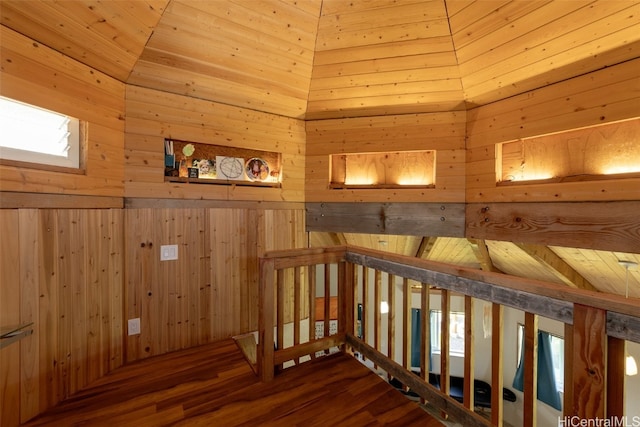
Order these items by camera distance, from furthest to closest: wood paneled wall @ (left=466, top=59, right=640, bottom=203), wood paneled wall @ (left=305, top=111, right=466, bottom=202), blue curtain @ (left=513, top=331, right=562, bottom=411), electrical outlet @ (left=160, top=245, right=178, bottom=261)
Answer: blue curtain @ (left=513, top=331, right=562, bottom=411), wood paneled wall @ (left=305, top=111, right=466, bottom=202), electrical outlet @ (left=160, top=245, right=178, bottom=261), wood paneled wall @ (left=466, top=59, right=640, bottom=203)

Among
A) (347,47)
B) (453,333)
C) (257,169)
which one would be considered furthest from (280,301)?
(453,333)

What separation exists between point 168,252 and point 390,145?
8.41ft

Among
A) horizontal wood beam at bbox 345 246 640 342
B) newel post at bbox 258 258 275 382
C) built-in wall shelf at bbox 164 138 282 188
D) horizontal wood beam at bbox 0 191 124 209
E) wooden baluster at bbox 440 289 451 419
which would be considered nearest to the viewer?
horizontal wood beam at bbox 345 246 640 342

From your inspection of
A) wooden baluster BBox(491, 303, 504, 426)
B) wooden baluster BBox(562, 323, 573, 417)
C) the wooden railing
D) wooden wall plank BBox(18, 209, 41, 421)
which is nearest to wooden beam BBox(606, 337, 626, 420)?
the wooden railing

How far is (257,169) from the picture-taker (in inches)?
124

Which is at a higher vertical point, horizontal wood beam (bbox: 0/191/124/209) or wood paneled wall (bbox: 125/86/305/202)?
wood paneled wall (bbox: 125/86/305/202)

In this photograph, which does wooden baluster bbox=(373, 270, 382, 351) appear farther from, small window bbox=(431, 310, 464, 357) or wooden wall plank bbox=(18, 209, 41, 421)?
small window bbox=(431, 310, 464, 357)

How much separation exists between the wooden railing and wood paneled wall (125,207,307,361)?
3.51ft

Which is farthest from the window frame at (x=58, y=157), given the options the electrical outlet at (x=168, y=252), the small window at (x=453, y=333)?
the small window at (x=453, y=333)

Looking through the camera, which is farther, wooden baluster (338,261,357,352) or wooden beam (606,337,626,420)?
wooden baluster (338,261,357,352)

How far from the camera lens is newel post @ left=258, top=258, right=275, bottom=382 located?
1.90 m

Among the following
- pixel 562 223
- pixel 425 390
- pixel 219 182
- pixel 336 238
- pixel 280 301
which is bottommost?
pixel 425 390

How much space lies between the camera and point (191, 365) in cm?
230

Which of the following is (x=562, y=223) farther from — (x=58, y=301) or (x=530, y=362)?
(x=58, y=301)
